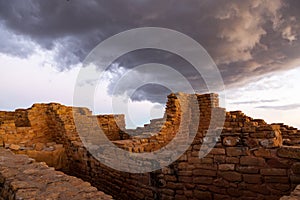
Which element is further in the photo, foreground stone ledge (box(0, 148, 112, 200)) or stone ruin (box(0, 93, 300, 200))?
stone ruin (box(0, 93, 300, 200))

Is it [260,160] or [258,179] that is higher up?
[260,160]

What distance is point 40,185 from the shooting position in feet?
11.5

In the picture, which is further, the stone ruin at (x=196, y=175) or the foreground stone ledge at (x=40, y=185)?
the stone ruin at (x=196, y=175)

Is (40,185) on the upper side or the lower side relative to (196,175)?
lower

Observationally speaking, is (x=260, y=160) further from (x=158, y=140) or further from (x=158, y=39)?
(x=158, y=39)

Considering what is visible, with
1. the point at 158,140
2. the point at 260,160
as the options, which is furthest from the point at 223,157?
the point at 158,140

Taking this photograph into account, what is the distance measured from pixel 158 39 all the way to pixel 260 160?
27.9 feet

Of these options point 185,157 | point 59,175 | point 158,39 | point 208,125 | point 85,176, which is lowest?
point 85,176

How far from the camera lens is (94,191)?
3260 millimetres

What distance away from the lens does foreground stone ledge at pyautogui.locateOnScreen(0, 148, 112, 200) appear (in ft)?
10.2

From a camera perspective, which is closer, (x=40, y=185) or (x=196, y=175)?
(x=40, y=185)

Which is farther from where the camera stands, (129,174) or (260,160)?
(129,174)

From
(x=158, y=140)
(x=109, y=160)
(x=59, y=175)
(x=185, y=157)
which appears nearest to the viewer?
(x=59, y=175)

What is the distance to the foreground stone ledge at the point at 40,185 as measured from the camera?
3097mm
